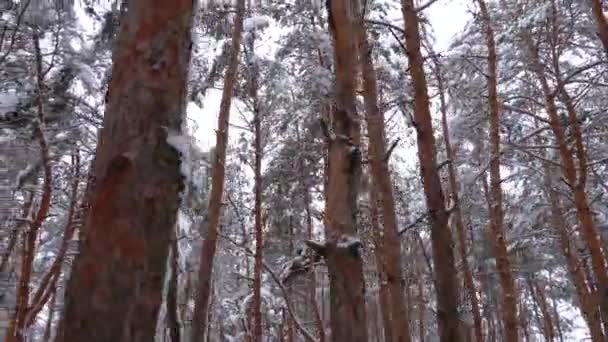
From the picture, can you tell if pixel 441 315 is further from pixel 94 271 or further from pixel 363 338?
pixel 94 271

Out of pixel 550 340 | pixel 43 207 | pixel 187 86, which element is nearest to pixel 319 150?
pixel 43 207

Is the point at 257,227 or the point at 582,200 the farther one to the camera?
the point at 257,227

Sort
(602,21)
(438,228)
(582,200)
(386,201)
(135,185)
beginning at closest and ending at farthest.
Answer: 1. (135,185)
2. (438,228)
3. (386,201)
4. (602,21)
5. (582,200)

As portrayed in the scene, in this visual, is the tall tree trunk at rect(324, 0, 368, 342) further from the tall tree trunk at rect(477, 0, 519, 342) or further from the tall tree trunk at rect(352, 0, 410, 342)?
the tall tree trunk at rect(477, 0, 519, 342)

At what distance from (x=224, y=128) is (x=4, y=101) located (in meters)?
3.30

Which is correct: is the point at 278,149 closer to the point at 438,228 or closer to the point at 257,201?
the point at 257,201

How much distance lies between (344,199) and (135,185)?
2.14 metres

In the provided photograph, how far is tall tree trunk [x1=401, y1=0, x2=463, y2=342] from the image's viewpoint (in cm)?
497

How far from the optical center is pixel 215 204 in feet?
28.8

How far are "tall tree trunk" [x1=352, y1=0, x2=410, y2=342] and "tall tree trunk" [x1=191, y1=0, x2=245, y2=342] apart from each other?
114 inches

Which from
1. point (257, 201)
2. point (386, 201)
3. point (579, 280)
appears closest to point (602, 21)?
point (386, 201)

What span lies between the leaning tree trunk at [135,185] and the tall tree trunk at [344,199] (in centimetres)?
188

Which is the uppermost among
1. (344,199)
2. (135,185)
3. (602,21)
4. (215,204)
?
(602,21)

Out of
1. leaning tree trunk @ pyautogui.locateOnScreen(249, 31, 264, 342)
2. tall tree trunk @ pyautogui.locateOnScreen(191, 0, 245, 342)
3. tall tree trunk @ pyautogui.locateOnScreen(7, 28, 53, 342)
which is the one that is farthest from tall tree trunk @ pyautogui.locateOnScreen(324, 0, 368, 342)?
leaning tree trunk @ pyautogui.locateOnScreen(249, 31, 264, 342)
